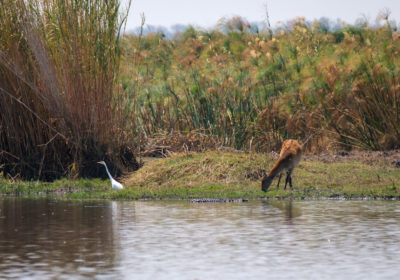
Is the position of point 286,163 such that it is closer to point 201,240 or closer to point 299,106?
point 201,240

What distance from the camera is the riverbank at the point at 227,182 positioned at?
47.6ft

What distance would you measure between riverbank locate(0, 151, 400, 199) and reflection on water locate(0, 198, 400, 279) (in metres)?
1.03

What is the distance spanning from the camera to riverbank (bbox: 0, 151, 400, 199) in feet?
47.6

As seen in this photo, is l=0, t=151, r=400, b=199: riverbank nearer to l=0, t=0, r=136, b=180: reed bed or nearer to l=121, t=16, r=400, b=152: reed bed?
l=0, t=0, r=136, b=180: reed bed

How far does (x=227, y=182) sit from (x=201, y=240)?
6.72 m

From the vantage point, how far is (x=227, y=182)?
1597 cm

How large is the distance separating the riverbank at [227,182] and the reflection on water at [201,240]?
1026 millimetres

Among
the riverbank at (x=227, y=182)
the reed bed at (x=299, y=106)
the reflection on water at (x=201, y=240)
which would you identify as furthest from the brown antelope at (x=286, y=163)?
the reed bed at (x=299, y=106)

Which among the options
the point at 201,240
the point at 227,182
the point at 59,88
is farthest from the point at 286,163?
the point at 201,240

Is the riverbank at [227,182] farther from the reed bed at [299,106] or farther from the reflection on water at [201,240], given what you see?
the reed bed at [299,106]

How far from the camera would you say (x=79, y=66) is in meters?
16.5

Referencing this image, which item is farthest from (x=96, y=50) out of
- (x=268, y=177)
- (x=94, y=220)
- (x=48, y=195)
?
(x=94, y=220)

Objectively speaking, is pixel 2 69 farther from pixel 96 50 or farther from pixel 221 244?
pixel 221 244

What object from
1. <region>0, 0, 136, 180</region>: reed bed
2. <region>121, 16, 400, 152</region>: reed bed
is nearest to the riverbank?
<region>0, 0, 136, 180</region>: reed bed
